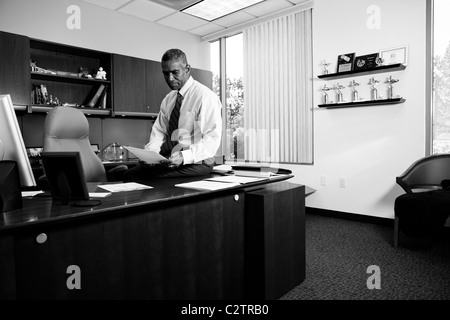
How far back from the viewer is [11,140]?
1207 mm

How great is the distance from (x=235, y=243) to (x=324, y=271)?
1.02 metres

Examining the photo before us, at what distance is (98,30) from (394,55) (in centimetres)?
374

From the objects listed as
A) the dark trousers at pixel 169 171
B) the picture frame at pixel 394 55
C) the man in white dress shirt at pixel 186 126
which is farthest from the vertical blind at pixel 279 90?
the dark trousers at pixel 169 171

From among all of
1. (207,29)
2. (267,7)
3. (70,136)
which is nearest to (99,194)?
(70,136)

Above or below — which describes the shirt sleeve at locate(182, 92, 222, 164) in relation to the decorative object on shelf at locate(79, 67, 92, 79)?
below

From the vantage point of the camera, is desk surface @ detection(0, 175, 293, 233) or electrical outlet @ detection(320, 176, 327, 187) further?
electrical outlet @ detection(320, 176, 327, 187)

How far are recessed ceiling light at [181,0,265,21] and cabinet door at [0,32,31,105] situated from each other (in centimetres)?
213

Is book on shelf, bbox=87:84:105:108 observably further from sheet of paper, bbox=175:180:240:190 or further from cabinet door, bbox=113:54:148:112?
sheet of paper, bbox=175:180:240:190

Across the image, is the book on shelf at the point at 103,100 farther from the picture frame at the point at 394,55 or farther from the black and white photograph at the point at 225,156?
the picture frame at the point at 394,55

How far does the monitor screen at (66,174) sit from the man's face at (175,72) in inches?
46.2

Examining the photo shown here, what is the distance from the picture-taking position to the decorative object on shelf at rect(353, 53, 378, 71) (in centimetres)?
370

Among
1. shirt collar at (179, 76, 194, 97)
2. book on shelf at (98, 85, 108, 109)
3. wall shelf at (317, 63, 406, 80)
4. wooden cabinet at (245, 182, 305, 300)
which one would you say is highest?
wall shelf at (317, 63, 406, 80)

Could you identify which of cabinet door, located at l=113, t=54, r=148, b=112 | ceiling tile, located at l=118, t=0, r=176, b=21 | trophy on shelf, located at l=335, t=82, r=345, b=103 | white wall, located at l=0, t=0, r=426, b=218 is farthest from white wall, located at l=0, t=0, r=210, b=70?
trophy on shelf, located at l=335, t=82, r=345, b=103
